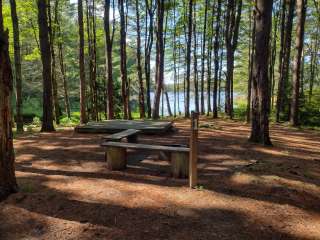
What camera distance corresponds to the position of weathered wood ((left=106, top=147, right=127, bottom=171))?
19.3ft

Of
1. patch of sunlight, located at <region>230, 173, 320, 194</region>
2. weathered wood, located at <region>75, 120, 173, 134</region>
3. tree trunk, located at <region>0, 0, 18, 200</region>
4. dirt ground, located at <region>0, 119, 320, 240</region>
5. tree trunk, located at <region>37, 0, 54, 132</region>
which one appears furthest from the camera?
tree trunk, located at <region>37, 0, 54, 132</region>

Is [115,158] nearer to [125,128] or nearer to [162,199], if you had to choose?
[162,199]

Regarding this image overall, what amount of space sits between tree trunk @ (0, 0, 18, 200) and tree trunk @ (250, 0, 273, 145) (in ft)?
20.3

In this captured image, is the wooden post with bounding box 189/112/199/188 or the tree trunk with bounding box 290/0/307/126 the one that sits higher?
the tree trunk with bounding box 290/0/307/126

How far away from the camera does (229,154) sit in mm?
6980

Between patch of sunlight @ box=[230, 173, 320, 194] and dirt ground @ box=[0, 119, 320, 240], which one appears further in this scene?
patch of sunlight @ box=[230, 173, 320, 194]

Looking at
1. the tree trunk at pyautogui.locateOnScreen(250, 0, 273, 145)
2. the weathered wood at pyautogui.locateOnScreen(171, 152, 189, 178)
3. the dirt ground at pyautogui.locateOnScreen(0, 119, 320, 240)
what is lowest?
the dirt ground at pyautogui.locateOnScreen(0, 119, 320, 240)

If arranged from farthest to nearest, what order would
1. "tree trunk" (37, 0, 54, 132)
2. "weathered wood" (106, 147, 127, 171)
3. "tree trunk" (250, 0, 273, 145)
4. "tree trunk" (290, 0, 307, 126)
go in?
"tree trunk" (290, 0, 307, 126) < "tree trunk" (37, 0, 54, 132) < "tree trunk" (250, 0, 273, 145) < "weathered wood" (106, 147, 127, 171)

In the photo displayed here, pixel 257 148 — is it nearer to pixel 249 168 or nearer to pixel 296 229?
pixel 249 168

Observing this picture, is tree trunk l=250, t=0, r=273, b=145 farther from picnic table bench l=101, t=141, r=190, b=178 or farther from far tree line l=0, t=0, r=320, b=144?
picnic table bench l=101, t=141, r=190, b=178

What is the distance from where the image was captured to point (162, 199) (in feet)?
14.5

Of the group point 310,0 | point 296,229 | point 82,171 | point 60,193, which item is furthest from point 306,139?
point 310,0

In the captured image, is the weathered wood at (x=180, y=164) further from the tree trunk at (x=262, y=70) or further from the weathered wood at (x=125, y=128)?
the weathered wood at (x=125, y=128)

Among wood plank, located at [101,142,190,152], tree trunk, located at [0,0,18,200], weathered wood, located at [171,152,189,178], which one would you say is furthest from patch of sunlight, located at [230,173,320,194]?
tree trunk, located at [0,0,18,200]
